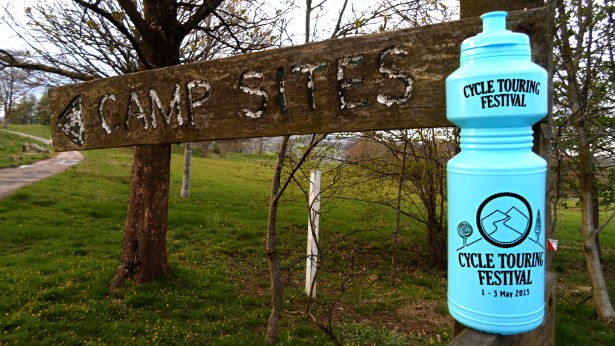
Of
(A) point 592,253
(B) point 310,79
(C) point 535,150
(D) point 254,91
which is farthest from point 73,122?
(A) point 592,253

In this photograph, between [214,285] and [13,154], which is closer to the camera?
[214,285]

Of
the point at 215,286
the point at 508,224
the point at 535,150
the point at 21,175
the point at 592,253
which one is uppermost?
the point at 535,150

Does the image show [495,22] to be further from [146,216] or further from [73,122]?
[146,216]

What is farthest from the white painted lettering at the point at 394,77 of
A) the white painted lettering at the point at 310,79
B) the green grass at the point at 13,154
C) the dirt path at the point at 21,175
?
the green grass at the point at 13,154

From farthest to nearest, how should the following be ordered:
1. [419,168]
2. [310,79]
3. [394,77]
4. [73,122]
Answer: [419,168], [73,122], [310,79], [394,77]

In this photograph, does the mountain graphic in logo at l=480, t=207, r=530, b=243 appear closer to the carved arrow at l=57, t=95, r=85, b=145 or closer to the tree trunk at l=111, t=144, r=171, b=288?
the carved arrow at l=57, t=95, r=85, b=145

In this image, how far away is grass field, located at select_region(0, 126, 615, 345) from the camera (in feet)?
13.1

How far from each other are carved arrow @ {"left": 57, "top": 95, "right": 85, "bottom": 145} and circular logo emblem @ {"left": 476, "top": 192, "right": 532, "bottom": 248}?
203 centimetres

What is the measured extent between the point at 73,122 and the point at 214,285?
3.80m

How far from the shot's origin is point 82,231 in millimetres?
7809

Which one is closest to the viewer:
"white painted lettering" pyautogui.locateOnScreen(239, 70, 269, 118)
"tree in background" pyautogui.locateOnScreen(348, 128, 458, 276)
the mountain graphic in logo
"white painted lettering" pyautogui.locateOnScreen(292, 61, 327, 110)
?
the mountain graphic in logo

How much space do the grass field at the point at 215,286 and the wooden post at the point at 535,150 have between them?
4.00ft

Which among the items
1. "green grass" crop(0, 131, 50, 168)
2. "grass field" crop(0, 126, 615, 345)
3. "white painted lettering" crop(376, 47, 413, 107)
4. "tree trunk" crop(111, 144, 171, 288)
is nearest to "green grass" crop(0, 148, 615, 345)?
"grass field" crop(0, 126, 615, 345)

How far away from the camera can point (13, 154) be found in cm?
2144
